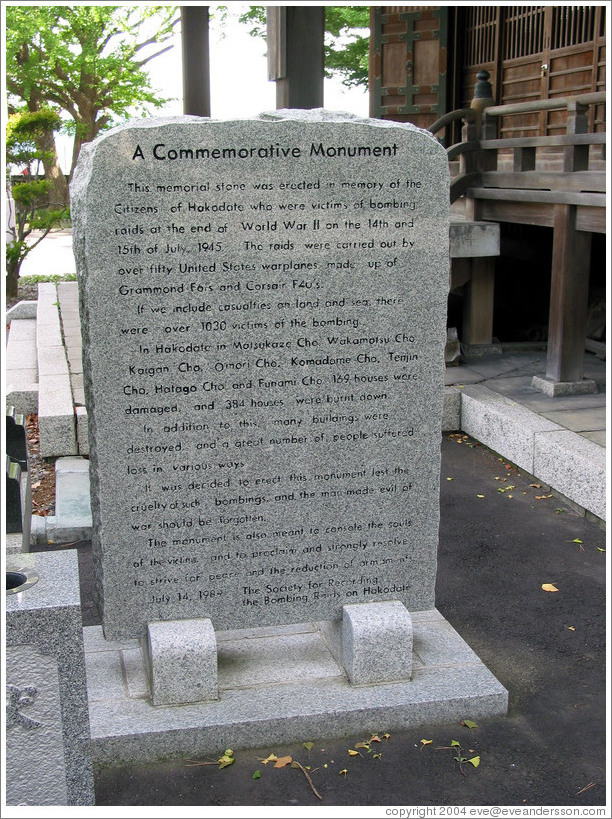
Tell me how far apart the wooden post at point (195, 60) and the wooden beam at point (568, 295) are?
293 cm

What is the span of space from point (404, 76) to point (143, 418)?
804 centimetres

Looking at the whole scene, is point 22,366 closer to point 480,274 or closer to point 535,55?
point 480,274

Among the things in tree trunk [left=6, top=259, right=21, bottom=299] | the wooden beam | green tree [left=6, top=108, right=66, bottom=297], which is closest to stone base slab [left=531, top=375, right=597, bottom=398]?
the wooden beam

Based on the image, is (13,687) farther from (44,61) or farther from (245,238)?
(44,61)

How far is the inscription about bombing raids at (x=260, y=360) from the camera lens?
3152 millimetres

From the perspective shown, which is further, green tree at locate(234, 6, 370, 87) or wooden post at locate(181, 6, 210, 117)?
green tree at locate(234, 6, 370, 87)

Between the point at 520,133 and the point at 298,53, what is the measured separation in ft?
13.2

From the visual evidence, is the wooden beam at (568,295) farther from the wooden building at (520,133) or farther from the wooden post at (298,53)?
the wooden post at (298,53)

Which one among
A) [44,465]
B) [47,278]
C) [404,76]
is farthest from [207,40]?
[47,278]

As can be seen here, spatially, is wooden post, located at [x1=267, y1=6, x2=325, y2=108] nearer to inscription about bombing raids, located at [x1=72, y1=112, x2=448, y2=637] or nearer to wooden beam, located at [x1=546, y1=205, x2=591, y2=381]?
wooden beam, located at [x1=546, y1=205, x2=591, y2=381]

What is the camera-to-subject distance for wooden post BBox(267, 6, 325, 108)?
5.77 m

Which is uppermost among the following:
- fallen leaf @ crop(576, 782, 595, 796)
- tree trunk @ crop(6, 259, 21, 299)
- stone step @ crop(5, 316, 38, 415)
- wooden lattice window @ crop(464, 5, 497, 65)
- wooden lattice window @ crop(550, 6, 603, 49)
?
wooden lattice window @ crop(464, 5, 497, 65)

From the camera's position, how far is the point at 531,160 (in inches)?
309

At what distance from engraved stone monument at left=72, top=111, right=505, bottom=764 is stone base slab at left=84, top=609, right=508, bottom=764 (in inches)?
2.4
